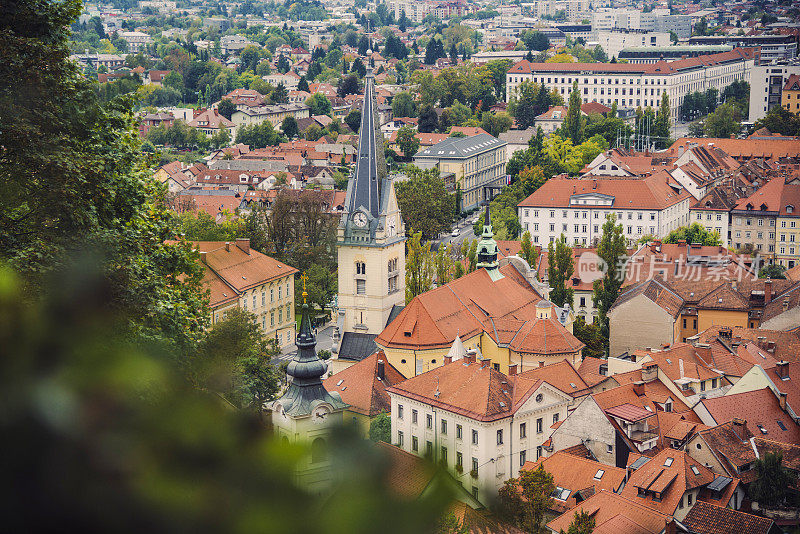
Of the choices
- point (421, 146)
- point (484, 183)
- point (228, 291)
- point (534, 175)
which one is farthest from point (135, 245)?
point (421, 146)

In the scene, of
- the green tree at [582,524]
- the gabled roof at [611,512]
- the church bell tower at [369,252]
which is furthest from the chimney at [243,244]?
the green tree at [582,524]

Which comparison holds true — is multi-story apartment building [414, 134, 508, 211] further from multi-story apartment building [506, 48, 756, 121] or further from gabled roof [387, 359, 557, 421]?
gabled roof [387, 359, 557, 421]

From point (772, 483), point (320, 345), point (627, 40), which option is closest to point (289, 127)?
point (320, 345)

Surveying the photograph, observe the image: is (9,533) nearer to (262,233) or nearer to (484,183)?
(262,233)

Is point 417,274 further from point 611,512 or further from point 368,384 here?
point 611,512

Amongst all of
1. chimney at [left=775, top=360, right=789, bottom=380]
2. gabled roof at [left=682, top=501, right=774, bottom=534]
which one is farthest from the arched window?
chimney at [left=775, top=360, right=789, bottom=380]
